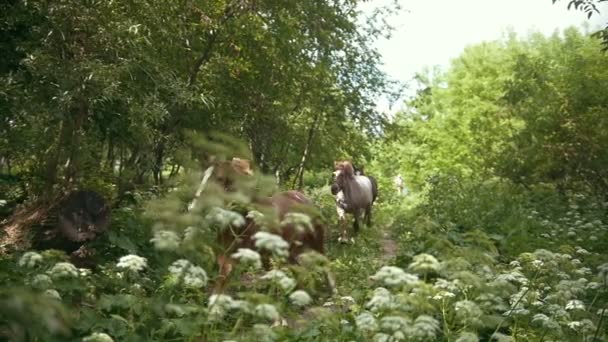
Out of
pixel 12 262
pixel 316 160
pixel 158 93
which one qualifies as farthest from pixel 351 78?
pixel 12 262

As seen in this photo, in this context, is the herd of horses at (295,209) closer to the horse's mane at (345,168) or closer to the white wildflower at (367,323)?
the horse's mane at (345,168)

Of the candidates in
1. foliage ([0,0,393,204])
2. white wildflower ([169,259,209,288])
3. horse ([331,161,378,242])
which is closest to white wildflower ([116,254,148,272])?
white wildflower ([169,259,209,288])

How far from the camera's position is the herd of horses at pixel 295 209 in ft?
15.7

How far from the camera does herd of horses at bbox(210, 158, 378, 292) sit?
4.79m

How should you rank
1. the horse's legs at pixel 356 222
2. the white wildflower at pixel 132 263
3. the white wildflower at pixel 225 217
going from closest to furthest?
the white wildflower at pixel 225 217 < the white wildflower at pixel 132 263 < the horse's legs at pixel 356 222

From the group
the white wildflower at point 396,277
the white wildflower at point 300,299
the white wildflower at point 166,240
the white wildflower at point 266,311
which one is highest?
the white wildflower at point 396,277

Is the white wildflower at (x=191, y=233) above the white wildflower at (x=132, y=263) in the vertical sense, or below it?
above

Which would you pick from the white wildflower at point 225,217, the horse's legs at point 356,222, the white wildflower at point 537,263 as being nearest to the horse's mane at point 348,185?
the horse's legs at point 356,222

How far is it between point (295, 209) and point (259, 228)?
66.0 inches

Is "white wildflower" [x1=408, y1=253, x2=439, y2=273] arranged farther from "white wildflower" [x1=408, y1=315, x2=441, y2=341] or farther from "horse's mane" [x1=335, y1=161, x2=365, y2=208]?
"horse's mane" [x1=335, y1=161, x2=365, y2=208]

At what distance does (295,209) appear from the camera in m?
4.72

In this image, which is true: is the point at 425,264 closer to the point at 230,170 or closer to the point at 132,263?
the point at 132,263

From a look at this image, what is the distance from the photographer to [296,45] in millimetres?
14914

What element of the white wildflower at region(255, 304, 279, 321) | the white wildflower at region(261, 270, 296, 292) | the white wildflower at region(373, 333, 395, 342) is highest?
the white wildflower at region(261, 270, 296, 292)
